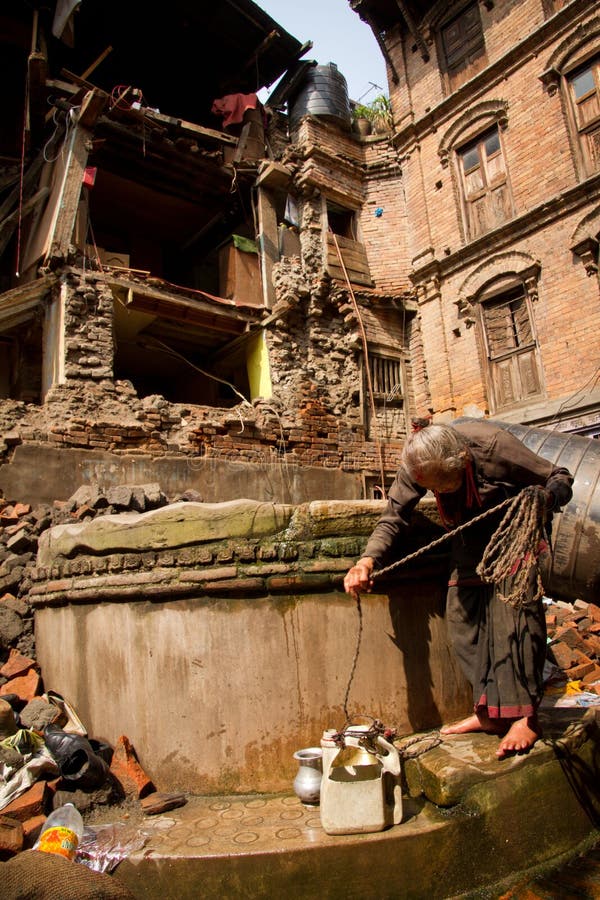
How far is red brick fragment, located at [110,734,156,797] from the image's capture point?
9.70ft

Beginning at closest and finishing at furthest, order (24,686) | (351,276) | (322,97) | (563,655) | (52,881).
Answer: (52,881) → (24,686) → (563,655) → (351,276) → (322,97)

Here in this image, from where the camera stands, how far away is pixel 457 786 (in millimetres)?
2463

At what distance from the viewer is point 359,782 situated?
2385mm

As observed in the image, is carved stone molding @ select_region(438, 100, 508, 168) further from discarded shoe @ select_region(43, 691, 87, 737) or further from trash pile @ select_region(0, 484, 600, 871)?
discarded shoe @ select_region(43, 691, 87, 737)

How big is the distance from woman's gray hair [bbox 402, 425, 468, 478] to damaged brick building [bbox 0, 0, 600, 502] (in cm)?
552

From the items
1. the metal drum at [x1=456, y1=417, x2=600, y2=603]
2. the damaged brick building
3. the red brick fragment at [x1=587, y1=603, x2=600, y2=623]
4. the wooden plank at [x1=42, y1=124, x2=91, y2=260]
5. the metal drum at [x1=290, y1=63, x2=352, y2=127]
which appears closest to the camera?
the metal drum at [x1=456, y1=417, x2=600, y2=603]

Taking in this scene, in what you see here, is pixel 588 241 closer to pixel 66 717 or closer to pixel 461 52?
pixel 461 52

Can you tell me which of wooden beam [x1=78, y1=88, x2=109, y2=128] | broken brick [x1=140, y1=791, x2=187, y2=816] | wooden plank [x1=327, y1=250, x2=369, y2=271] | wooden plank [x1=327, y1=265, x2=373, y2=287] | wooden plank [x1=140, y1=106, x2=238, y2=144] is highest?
wooden plank [x1=140, y1=106, x2=238, y2=144]

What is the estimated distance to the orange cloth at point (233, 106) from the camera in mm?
12797

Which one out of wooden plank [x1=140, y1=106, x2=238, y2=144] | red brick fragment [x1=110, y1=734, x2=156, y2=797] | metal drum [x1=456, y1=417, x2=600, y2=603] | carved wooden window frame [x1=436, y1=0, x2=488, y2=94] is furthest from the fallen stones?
carved wooden window frame [x1=436, y1=0, x2=488, y2=94]

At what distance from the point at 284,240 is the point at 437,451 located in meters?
11.3

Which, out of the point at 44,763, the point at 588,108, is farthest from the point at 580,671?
the point at 588,108

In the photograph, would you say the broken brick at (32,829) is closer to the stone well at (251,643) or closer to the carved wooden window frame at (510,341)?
the stone well at (251,643)

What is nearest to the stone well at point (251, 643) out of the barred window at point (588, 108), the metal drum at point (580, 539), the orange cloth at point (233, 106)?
the metal drum at point (580, 539)
